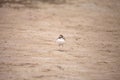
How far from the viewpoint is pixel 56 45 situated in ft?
12.3

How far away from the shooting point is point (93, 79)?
12.2 ft

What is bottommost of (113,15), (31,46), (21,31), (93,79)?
(93,79)

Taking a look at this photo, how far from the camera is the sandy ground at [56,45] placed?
371 cm

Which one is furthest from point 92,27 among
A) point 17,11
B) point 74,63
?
point 17,11

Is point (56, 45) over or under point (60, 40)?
under

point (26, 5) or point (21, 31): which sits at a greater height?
point (26, 5)

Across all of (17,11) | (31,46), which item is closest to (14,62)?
(31,46)

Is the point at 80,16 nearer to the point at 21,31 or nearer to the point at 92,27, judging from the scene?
the point at 92,27

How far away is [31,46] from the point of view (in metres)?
3.74

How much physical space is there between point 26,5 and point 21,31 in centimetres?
56

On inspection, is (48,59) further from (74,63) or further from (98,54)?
(98,54)

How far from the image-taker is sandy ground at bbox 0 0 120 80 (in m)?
3.71

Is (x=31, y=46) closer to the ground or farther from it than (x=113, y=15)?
closer to the ground

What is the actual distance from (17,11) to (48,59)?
1188 millimetres
